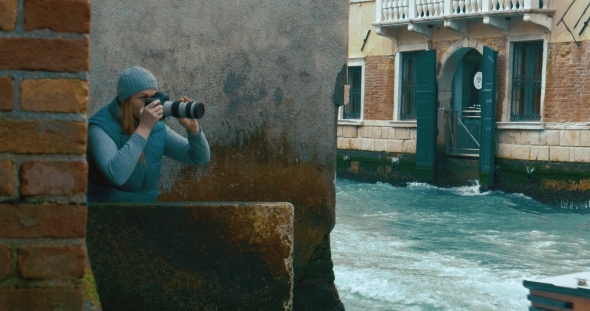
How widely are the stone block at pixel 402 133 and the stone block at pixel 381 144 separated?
376 mm

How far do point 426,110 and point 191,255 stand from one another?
17486mm

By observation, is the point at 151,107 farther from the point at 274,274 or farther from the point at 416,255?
the point at 416,255

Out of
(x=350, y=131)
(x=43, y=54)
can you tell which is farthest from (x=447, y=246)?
(x=43, y=54)

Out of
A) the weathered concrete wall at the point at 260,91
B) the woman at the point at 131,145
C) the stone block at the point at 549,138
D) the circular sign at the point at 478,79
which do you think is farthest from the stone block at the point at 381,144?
the woman at the point at 131,145

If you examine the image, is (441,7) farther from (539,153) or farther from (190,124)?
(190,124)

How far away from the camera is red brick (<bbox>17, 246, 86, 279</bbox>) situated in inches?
82.0

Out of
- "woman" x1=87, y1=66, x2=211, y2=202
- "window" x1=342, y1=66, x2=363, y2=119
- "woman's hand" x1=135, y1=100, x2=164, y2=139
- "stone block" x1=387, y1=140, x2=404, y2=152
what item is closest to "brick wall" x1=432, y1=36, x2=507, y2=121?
"stone block" x1=387, y1=140, x2=404, y2=152

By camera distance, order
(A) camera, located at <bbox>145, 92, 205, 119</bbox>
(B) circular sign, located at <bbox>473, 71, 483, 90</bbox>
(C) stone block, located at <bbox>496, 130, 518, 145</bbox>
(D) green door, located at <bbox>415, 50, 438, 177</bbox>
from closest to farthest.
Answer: (A) camera, located at <bbox>145, 92, 205, 119</bbox>
(C) stone block, located at <bbox>496, 130, 518, 145</bbox>
(D) green door, located at <bbox>415, 50, 438, 177</bbox>
(B) circular sign, located at <bbox>473, 71, 483, 90</bbox>

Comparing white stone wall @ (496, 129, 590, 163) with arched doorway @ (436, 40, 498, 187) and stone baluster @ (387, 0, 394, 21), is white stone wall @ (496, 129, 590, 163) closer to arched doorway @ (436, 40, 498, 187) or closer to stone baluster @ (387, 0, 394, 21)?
arched doorway @ (436, 40, 498, 187)

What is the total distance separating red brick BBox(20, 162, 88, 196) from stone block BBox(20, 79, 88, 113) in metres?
0.11

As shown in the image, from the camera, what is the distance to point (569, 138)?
58.2 feet

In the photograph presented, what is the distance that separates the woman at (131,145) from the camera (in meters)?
3.44

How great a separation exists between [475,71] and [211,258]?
64.7 feet

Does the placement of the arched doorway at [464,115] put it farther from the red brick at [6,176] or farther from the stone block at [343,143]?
the red brick at [6,176]
